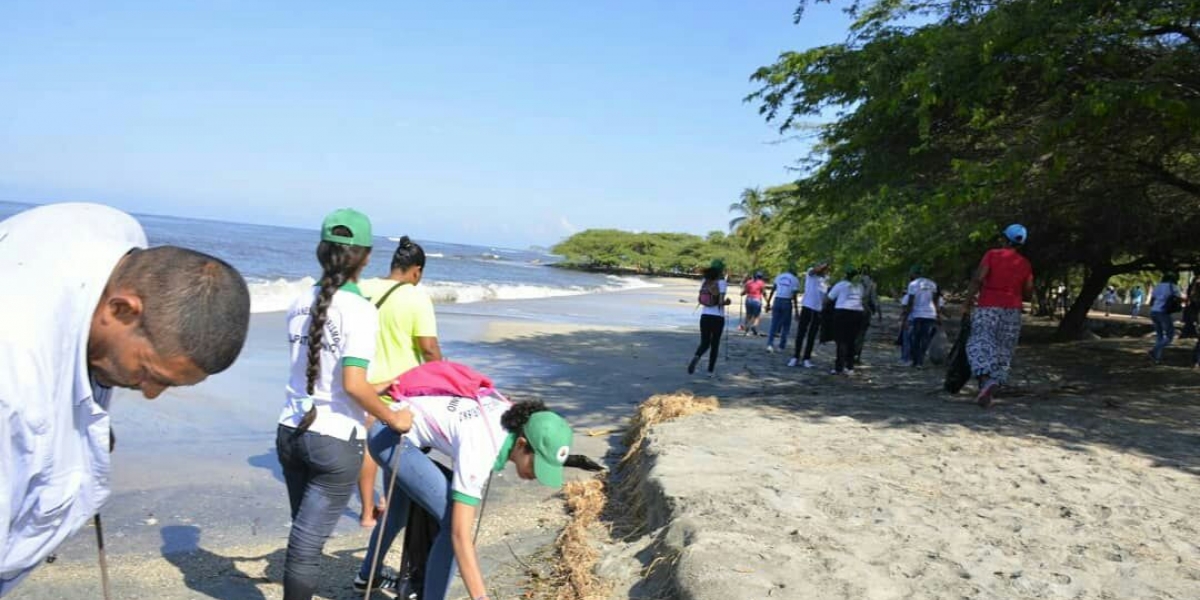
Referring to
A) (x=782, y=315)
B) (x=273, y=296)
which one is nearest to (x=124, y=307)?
(x=782, y=315)

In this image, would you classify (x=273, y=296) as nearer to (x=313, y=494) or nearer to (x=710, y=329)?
(x=710, y=329)

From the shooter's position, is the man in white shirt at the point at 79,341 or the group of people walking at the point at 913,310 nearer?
the man in white shirt at the point at 79,341

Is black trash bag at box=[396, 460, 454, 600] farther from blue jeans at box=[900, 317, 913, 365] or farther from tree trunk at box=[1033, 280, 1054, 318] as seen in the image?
tree trunk at box=[1033, 280, 1054, 318]

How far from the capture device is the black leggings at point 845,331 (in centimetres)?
1209

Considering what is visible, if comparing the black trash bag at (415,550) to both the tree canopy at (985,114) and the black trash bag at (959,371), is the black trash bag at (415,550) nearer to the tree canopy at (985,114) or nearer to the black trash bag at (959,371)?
the tree canopy at (985,114)

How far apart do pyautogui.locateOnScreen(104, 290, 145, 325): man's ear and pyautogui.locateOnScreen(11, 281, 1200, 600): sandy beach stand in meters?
2.81

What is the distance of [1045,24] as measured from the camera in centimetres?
829

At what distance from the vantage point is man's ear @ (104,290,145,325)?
4.39ft

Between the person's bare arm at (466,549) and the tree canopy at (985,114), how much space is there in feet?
21.7

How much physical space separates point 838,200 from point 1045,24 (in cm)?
349

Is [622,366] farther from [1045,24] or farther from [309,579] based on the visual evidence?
[309,579]

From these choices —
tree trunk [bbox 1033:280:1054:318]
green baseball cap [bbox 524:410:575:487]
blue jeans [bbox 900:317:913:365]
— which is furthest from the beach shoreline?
tree trunk [bbox 1033:280:1054:318]

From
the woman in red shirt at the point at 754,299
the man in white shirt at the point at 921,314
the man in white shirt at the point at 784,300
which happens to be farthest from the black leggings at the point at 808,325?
the woman in red shirt at the point at 754,299

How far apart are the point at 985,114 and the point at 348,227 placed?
776 centimetres
